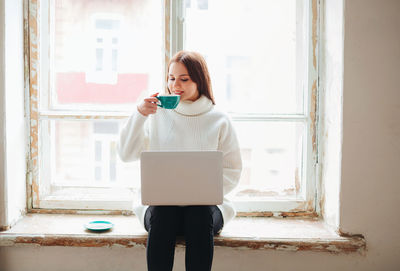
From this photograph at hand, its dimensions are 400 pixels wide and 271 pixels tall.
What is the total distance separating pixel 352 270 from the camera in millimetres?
1642

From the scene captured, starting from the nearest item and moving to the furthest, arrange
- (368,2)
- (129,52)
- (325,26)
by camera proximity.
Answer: (368,2) → (325,26) → (129,52)

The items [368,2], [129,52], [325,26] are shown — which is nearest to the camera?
[368,2]

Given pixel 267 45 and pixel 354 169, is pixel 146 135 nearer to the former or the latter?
pixel 267 45

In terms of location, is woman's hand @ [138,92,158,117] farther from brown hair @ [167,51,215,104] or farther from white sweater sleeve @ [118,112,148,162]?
brown hair @ [167,51,215,104]

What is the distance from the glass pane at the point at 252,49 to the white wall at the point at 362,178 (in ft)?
1.12

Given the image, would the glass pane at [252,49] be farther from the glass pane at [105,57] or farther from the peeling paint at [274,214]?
the peeling paint at [274,214]

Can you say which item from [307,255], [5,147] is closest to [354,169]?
[307,255]

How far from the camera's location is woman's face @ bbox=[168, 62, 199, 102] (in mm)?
1603

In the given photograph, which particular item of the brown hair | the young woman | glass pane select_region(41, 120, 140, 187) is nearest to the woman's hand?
the young woman

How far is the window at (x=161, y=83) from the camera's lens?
6.16ft

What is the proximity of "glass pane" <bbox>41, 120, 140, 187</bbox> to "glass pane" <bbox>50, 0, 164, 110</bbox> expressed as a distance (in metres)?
0.10

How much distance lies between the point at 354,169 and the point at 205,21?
97cm

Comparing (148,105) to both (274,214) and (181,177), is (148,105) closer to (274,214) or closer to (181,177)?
(181,177)

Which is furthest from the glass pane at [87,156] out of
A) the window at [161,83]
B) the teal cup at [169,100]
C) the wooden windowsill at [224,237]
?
the teal cup at [169,100]
